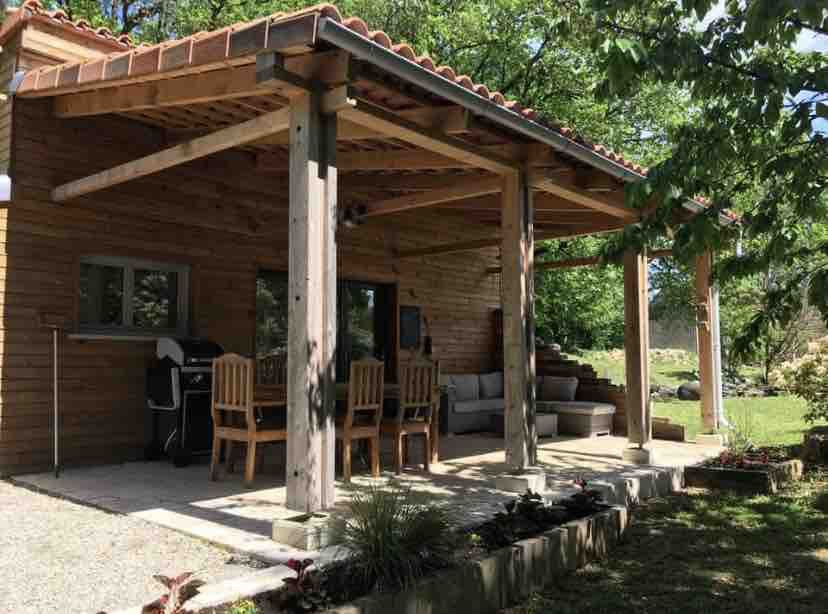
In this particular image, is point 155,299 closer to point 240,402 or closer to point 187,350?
point 187,350

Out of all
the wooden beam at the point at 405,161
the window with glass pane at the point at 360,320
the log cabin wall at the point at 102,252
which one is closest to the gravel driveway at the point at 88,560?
the log cabin wall at the point at 102,252

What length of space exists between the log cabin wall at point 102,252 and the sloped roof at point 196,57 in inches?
28.6

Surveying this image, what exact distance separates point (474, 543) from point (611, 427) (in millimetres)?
6194

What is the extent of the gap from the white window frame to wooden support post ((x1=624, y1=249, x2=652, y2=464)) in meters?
4.29

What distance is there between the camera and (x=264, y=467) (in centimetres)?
618

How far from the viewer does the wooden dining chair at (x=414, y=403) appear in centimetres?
579

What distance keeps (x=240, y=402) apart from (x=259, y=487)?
0.65 meters

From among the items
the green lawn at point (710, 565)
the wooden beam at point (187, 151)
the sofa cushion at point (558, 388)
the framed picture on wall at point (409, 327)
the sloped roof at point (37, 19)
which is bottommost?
the green lawn at point (710, 565)

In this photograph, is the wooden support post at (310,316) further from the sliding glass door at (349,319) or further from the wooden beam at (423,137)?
the sliding glass door at (349,319)

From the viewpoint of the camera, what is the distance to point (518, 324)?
5.46m

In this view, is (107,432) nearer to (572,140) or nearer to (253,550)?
(253,550)

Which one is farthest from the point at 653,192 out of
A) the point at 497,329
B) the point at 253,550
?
the point at 497,329

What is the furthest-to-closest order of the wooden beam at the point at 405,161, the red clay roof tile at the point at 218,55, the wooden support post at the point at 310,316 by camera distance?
the wooden beam at the point at 405,161 → the wooden support post at the point at 310,316 → the red clay roof tile at the point at 218,55

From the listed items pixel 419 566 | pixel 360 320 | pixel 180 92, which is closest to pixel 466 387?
pixel 360 320
